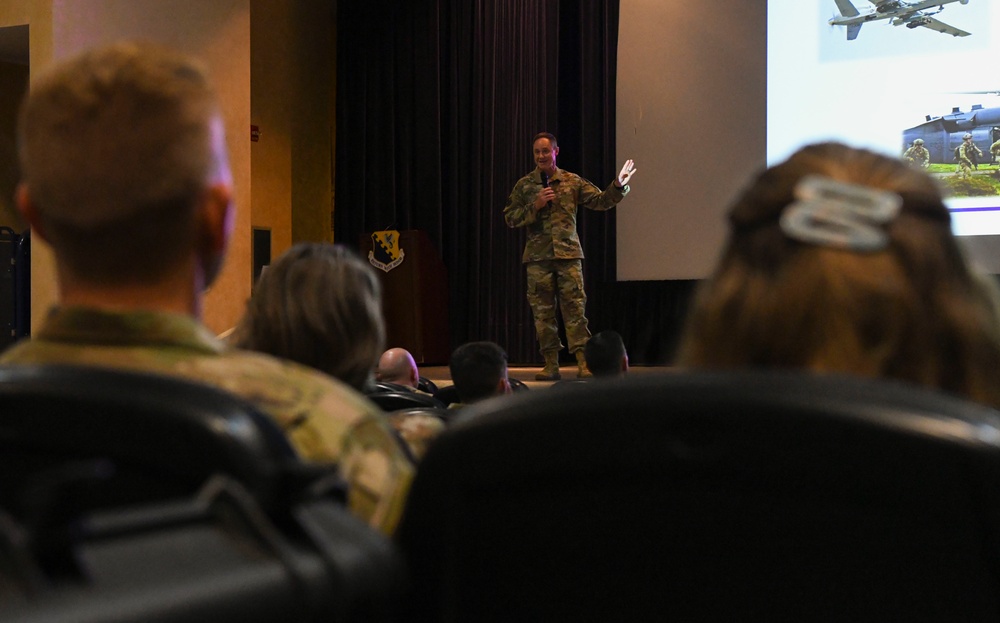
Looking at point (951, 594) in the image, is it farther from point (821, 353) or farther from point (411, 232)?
point (411, 232)

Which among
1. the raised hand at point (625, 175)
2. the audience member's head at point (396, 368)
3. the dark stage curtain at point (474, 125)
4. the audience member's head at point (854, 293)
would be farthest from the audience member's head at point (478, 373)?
the dark stage curtain at point (474, 125)

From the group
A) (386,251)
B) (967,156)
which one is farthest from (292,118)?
(967,156)

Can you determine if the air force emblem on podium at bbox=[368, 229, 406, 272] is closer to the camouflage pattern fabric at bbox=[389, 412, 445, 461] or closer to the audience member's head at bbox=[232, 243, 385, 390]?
the audience member's head at bbox=[232, 243, 385, 390]

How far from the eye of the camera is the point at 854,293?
61cm

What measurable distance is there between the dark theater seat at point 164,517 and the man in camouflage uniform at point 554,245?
17.6ft

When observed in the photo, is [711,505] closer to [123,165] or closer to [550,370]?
[123,165]

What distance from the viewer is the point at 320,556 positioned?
0.38 m

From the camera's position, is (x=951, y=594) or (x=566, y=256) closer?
(x=951, y=594)

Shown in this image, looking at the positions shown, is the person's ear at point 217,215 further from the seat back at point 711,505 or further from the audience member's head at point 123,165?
the seat back at point 711,505

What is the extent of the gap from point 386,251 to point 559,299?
136cm

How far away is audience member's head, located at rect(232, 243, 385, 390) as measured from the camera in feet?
4.55

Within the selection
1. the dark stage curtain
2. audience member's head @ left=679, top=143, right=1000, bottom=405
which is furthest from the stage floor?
audience member's head @ left=679, top=143, right=1000, bottom=405

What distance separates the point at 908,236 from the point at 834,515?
0.74 ft

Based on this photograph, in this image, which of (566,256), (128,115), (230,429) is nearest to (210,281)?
(128,115)
